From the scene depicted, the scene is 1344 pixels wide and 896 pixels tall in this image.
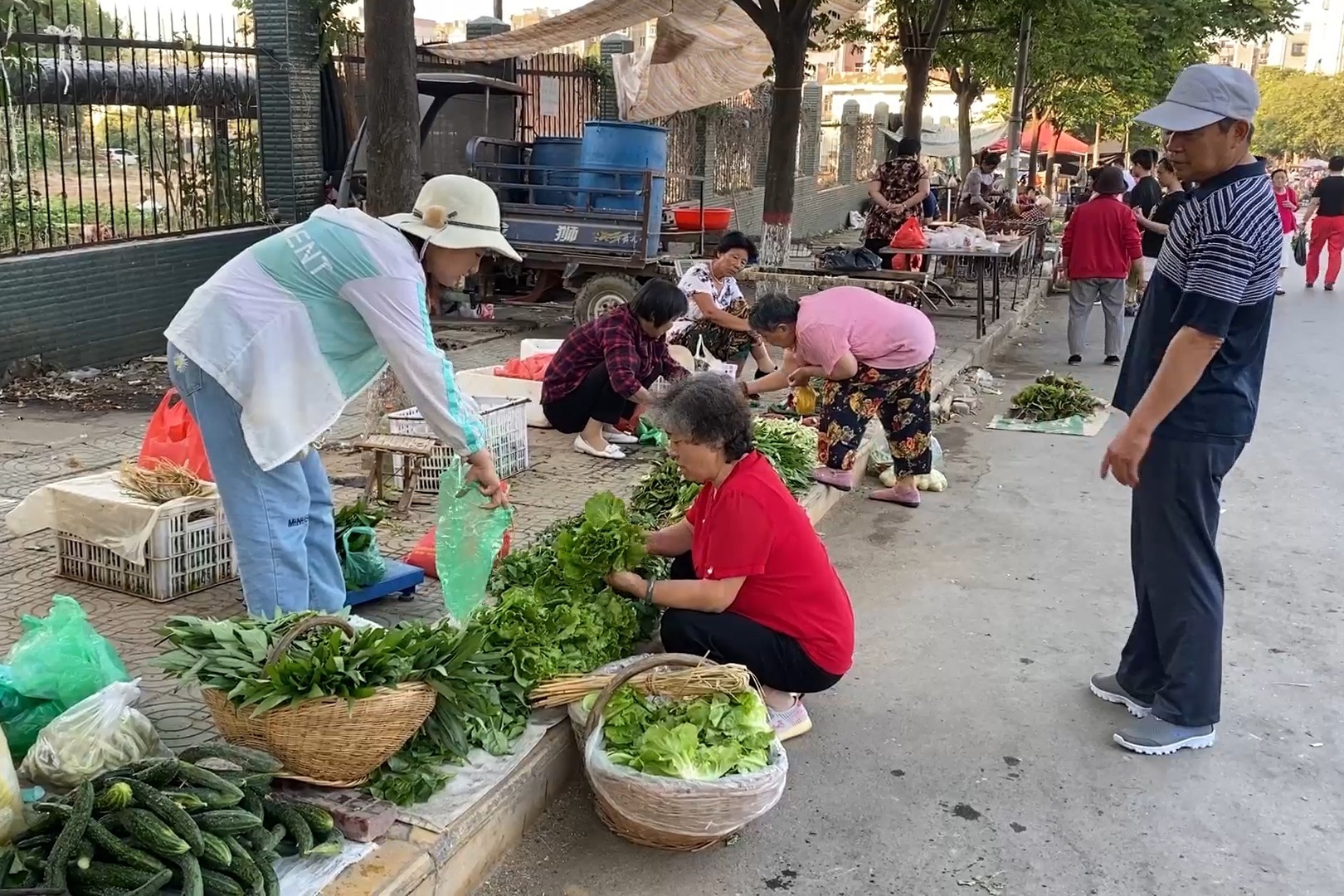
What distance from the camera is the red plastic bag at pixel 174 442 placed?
4680 millimetres

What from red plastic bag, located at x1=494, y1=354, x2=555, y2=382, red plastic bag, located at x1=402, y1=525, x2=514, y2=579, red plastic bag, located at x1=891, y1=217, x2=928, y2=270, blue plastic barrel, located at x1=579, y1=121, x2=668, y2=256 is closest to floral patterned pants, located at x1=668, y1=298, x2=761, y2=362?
red plastic bag, located at x1=494, y1=354, x2=555, y2=382

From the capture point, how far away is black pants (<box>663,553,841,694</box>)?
3732mm

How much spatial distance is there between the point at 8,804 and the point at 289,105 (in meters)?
9.02

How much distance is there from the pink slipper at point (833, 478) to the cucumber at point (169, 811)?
4.58 m

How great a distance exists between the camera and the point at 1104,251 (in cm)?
1125

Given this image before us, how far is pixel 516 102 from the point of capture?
14.6 m

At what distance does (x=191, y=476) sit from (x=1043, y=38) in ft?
73.8

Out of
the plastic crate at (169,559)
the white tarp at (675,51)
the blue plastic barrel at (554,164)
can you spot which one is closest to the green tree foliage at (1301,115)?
the white tarp at (675,51)

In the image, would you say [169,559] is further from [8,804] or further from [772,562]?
[772,562]

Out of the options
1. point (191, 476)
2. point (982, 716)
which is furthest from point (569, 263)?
point (982, 716)

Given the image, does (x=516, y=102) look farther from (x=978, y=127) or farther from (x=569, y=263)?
(x=978, y=127)

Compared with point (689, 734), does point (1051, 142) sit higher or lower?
higher

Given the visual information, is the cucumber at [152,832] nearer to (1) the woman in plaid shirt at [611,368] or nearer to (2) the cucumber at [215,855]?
(2) the cucumber at [215,855]

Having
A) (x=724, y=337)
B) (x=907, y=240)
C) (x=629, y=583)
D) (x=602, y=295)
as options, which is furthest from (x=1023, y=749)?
(x=907, y=240)
